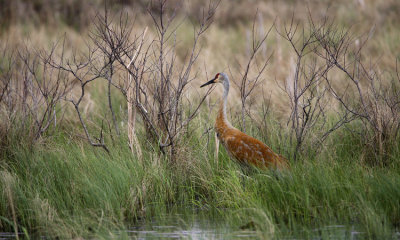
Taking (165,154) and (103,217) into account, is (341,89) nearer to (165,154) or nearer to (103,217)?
(165,154)

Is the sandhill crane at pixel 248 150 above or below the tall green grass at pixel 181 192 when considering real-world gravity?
above

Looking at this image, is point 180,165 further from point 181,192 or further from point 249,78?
point 249,78

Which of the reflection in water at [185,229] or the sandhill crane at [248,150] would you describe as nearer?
the reflection in water at [185,229]

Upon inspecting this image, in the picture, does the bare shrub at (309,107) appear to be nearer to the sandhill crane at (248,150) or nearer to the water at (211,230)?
the sandhill crane at (248,150)

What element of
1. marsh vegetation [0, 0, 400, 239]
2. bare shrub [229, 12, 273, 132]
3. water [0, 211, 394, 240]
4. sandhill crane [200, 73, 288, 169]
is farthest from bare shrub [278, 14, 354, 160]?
water [0, 211, 394, 240]

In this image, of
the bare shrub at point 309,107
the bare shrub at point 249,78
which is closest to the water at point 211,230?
the bare shrub at point 309,107

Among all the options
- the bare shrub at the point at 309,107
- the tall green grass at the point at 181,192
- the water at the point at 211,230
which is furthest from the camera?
the bare shrub at the point at 309,107

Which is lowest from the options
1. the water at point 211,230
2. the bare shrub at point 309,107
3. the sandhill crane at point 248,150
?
the water at point 211,230

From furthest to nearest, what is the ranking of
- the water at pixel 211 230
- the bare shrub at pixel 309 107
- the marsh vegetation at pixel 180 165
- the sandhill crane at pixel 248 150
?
the bare shrub at pixel 309 107 → the sandhill crane at pixel 248 150 → the marsh vegetation at pixel 180 165 → the water at pixel 211 230

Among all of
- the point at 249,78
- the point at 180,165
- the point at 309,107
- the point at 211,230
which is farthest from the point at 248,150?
the point at 249,78

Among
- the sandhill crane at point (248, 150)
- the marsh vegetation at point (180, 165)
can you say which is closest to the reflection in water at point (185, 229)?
the marsh vegetation at point (180, 165)

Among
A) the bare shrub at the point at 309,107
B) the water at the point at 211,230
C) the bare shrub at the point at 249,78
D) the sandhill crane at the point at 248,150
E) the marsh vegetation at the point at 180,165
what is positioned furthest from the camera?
the bare shrub at the point at 249,78

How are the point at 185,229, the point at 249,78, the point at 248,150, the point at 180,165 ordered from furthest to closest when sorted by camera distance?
1. the point at 249,78
2. the point at 180,165
3. the point at 248,150
4. the point at 185,229

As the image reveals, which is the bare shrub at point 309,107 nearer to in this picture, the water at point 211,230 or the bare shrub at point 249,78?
the bare shrub at point 249,78
